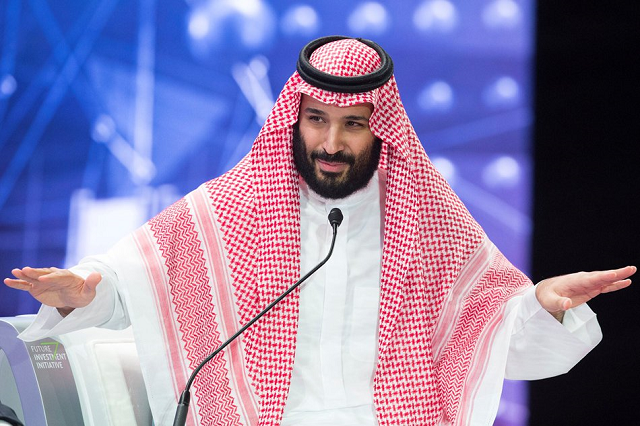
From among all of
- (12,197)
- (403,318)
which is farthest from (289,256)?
(12,197)

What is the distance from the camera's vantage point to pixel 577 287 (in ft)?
6.50

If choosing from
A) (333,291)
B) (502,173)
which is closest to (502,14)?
(502,173)

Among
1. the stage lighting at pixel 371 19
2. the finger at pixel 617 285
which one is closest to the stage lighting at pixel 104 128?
the stage lighting at pixel 371 19

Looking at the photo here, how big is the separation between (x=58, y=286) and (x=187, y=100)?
2.21m

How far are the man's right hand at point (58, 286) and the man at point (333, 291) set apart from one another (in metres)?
0.04

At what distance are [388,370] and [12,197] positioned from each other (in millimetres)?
2712

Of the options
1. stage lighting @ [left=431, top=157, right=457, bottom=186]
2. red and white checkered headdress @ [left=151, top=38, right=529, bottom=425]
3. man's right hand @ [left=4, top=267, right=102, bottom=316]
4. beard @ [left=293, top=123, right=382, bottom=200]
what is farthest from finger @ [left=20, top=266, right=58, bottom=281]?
stage lighting @ [left=431, top=157, right=457, bottom=186]

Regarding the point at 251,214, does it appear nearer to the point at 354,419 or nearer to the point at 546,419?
the point at 354,419

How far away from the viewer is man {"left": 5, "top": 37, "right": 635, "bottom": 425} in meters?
2.15

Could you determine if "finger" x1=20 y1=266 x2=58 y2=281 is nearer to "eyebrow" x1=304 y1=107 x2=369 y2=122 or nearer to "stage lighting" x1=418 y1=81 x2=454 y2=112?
"eyebrow" x1=304 y1=107 x2=369 y2=122

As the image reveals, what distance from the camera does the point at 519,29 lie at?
3.66 m

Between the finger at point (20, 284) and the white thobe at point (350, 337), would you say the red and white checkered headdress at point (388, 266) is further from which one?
the finger at point (20, 284)

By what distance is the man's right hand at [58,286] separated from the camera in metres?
1.80

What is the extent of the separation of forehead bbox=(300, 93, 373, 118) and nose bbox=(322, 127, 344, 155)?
57 millimetres
